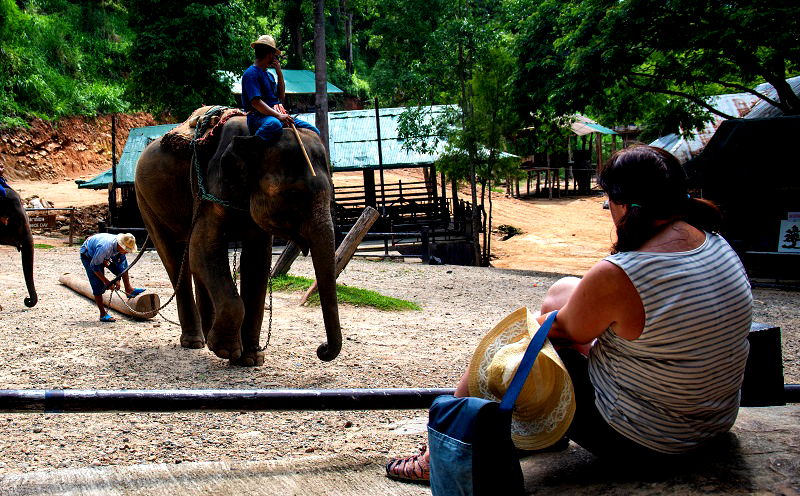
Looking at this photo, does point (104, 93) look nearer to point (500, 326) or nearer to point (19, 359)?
point (19, 359)

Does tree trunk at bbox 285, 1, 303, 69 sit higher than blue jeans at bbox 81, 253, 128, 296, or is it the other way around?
tree trunk at bbox 285, 1, 303, 69

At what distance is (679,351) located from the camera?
7.97 ft

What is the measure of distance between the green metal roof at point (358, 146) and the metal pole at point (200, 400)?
18256 mm

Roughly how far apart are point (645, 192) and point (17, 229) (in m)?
9.46

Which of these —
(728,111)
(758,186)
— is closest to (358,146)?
(728,111)

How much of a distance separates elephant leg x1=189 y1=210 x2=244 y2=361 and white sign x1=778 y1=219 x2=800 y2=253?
1097 cm

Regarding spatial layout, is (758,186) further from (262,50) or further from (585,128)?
(585,128)

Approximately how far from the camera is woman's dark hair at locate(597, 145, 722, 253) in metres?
2.50

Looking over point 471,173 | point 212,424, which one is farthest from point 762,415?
point 471,173

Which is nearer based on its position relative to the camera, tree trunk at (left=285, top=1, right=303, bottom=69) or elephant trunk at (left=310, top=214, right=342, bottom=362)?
elephant trunk at (left=310, top=214, right=342, bottom=362)

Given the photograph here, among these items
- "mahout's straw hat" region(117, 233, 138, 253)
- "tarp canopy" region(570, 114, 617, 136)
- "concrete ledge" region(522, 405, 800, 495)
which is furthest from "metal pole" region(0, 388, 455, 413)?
"tarp canopy" region(570, 114, 617, 136)

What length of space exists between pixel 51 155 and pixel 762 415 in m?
31.4

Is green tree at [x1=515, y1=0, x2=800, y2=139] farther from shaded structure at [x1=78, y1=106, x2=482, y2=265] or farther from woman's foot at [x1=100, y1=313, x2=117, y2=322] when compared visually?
woman's foot at [x1=100, y1=313, x2=117, y2=322]

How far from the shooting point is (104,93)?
33188mm
